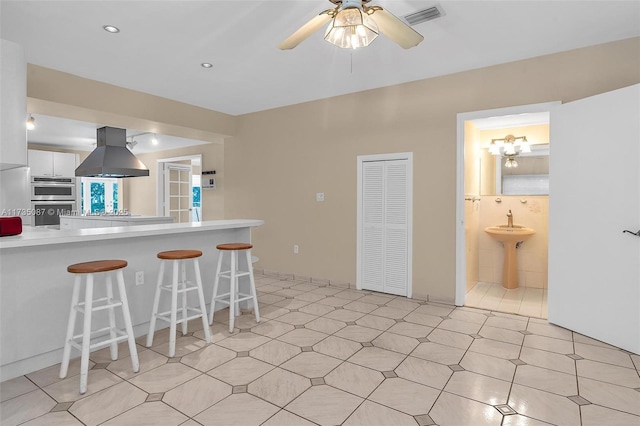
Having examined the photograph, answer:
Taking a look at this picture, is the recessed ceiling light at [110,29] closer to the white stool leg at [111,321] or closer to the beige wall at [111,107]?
the beige wall at [111,107]

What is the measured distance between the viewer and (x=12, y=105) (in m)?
2.61

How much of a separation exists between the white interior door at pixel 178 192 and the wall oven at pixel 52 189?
76.5 inches

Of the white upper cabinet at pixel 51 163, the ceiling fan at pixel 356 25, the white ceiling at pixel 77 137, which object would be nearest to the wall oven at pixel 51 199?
the white upper cabinet at pixel 51 163

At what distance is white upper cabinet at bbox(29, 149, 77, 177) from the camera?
24.0 feet

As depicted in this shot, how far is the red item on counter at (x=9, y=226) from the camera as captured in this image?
2.33 meters

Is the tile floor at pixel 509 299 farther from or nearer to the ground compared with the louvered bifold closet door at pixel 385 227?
nearer to the ground

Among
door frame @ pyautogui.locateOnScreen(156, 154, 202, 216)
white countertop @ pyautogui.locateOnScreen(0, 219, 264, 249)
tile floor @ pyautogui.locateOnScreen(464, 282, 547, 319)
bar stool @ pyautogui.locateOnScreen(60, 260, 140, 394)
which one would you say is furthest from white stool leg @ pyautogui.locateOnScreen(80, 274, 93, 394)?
door frame @ pyautogui.locateOnScreen(156, 154, 202, 216)

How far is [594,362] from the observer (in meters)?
2.62

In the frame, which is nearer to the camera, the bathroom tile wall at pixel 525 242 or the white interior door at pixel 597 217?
the white interior door at pixel 597 217

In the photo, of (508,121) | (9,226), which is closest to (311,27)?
(9,226)

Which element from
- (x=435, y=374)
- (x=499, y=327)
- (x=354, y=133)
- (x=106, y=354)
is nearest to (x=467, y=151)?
(x=354, y=133)

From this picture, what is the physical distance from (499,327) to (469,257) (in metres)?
1.54

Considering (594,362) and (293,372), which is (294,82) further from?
(594,362)

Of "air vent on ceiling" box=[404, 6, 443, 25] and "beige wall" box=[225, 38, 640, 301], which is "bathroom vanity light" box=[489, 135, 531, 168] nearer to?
"beige wall" box=[225, 38, 640, 301]
